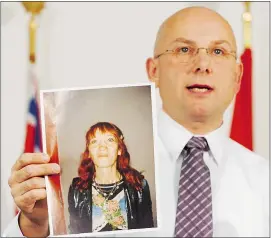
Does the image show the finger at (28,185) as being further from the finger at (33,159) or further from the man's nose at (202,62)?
the man's nose at (202,62)

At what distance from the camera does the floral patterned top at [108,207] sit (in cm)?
113

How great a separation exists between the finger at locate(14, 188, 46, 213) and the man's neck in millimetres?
438

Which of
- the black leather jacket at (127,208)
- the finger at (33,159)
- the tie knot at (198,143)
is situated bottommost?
the black leather jacket at (127,208)

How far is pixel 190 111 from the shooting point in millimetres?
1359

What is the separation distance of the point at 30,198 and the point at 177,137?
0.44m

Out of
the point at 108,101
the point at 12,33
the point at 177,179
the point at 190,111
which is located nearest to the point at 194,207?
the point at 177,179

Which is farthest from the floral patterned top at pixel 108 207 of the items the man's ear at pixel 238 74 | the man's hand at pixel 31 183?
the man's ear at pixel 238 74

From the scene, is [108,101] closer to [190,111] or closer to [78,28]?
[190,111]

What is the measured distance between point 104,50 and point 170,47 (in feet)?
0.69

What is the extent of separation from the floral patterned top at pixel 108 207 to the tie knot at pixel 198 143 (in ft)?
1.01

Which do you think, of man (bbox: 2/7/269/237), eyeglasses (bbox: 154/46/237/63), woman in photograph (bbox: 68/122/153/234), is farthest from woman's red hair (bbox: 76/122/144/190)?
eyeglasses (bbox: 154/46/237/63)

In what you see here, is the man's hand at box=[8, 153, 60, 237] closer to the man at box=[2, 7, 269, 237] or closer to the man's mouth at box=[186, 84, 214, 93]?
the man at box=[2, 7, 269, 237]

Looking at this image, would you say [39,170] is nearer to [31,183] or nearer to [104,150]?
[31,183]

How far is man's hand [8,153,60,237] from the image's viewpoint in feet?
3.67
